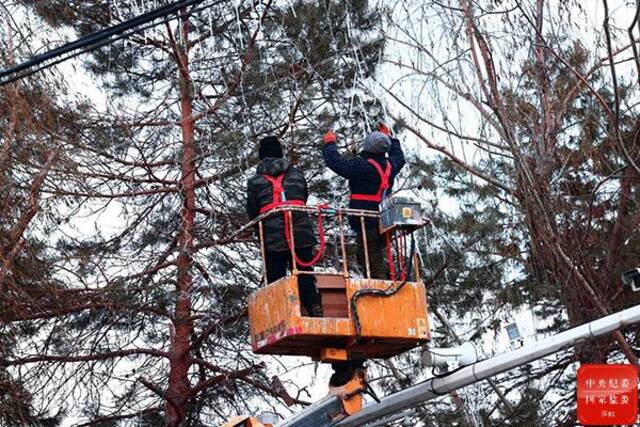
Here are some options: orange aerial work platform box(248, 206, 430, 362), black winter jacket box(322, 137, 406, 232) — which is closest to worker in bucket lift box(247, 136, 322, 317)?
orange aerial work platform box(248, 206, 430, 362)

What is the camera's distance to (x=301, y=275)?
35.0 feet

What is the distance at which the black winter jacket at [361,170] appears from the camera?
10906 mm

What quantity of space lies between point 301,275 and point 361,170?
1090mm

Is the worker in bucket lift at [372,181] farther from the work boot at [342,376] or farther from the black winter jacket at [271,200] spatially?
the work boot at [342,376]

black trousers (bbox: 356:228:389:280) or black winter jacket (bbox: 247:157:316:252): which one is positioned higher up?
black winter jacket (bbox: 247:157:316:252)

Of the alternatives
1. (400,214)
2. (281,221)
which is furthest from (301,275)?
(400,214)

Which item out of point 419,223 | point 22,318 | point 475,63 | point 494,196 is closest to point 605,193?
point 494,196

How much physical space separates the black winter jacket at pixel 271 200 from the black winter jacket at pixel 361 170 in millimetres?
340

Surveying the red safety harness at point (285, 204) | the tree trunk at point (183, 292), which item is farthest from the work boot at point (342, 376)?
the tree trunk at point (183, 292)

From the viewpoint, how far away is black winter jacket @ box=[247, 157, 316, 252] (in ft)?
35.6

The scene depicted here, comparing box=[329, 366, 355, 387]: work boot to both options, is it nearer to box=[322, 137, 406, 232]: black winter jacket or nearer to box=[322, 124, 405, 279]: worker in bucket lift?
box=[322, 124, 405, 279]: worker in bucket lift

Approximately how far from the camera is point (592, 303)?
14.0 m

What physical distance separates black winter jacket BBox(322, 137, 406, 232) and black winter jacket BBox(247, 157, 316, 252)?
0.34 m

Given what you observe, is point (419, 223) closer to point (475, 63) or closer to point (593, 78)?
point (475, 63)
